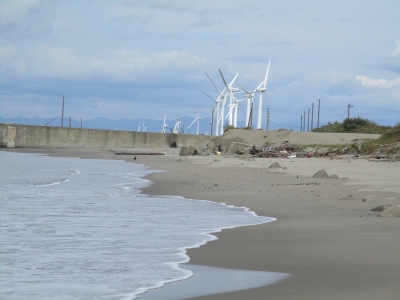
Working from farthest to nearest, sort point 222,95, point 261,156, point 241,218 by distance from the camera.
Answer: point 222,95 → point 261,156 → point 241,218

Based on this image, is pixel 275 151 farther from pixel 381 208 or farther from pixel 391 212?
pixel 391 212

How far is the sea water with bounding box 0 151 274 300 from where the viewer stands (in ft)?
15.8

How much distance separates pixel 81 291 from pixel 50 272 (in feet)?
2.65

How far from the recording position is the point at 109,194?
13.3 m

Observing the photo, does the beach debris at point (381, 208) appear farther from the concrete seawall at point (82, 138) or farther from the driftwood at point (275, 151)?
the concrete seawall at point (82, 138)

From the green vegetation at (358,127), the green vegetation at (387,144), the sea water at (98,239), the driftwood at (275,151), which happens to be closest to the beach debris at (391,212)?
the sea water at (98,239)

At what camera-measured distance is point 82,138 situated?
5894cm

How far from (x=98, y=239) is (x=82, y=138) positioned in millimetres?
53024

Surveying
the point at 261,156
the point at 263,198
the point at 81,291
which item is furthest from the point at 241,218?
the point at 261,156

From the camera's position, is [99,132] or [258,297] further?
[99,132]

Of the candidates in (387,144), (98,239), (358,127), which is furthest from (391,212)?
(358,127)

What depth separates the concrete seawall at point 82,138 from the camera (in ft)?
185

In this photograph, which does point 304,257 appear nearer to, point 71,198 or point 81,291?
point 81,291

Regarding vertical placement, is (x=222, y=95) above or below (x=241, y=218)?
above
